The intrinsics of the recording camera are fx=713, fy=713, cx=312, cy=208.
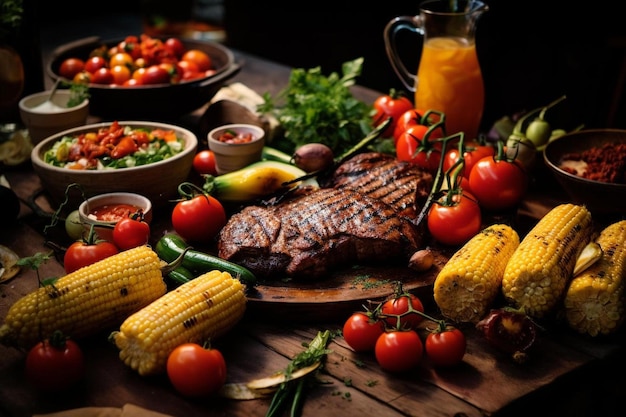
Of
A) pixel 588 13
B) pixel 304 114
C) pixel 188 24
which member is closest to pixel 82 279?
pixel 304 114

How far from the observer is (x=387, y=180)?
3662 mm

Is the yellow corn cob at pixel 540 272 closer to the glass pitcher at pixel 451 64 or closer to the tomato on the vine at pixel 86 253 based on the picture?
the glass pitcher at pixel 451 64

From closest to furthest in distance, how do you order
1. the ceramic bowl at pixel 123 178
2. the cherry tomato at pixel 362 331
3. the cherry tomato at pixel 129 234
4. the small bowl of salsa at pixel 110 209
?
the cherry tomato at pixel 362 331
the cherry tomato at pixel 129 234
the small bowl of salsa at pixel 110 209
the ceramic bowl at pixel 123 178

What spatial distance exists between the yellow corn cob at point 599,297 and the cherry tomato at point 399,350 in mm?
655

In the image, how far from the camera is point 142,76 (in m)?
4.67

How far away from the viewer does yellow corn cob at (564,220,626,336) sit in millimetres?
2689

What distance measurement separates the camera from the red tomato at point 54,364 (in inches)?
96.3

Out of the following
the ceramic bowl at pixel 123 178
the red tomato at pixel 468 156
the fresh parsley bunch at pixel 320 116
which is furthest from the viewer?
the fresh parsley bunch at pixel 320 116

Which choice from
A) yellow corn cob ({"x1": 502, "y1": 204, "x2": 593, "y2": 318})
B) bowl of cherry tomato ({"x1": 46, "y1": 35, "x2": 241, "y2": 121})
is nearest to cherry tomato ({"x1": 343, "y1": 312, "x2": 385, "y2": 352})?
yellow corn cob ({"x1": 502, "y1": 204, "x2": 593, "y2": 318})

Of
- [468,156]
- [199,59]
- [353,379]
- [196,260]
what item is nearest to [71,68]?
[199,59]

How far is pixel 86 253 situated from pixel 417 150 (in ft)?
6.00

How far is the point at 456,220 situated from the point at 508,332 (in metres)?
0.75

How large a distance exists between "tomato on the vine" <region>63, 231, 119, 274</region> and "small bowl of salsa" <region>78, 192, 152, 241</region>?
0.72 feet

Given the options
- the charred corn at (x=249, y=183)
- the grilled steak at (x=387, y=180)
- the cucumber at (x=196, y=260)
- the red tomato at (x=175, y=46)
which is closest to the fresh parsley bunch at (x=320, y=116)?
the grilled steak at (x=387, y=180)
